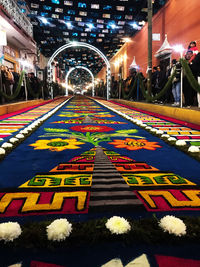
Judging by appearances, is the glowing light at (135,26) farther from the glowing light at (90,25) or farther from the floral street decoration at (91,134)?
the floral street decoration at (91,134)

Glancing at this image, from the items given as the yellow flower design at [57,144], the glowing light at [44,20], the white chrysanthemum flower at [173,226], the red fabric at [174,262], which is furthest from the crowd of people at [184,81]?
the glowing light at [44,20]

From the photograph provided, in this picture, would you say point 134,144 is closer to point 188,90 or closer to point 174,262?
point 174,262

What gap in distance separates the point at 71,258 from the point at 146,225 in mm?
353

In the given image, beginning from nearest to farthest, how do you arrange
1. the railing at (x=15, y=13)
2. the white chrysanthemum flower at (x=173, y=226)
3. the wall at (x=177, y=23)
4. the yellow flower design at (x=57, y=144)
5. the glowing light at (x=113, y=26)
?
the white chrysanthemum flower at (x=173, y=226), the yellow flower design at (x=57, y=144), the wall at (x=177, y=23), the railing at (x=15, y=13), the glowing light at (x=113, y=26)

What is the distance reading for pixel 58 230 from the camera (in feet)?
2.94

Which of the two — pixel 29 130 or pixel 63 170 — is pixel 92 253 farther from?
pixel 29 130

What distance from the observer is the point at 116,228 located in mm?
926

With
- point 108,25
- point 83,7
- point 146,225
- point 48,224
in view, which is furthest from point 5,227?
point 108,25

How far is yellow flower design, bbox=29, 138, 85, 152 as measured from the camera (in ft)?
8.09

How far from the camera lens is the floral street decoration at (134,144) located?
2524mm

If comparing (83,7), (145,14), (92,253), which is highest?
(83,7)

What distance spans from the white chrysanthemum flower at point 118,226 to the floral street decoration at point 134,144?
1540mm

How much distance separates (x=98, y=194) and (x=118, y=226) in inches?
15.5

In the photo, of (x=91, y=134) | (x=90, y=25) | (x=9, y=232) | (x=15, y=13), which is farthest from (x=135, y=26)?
(x=9, y=232)
